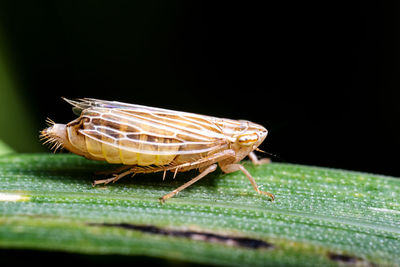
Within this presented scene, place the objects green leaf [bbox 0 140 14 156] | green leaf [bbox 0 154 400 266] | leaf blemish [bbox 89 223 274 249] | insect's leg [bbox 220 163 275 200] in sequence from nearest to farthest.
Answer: green leaf [bbox 0 154 400 266] → leaf blemish [bbox 89 223 274 249] → insect's leg [bbox 220 163 275 200] → green leaf [bbox 0 140 14 156]

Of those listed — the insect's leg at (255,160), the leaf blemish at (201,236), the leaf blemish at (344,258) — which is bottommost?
the leaf blemish at (344,258)

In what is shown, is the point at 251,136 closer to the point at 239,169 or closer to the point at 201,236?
the point at 239,169

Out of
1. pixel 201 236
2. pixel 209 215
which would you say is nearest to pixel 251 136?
pixel 209 215

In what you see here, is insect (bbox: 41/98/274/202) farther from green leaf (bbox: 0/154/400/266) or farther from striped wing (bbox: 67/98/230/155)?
green leaf (bbox: 0/154/400/266)

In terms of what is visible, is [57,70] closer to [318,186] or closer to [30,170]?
[30,170]

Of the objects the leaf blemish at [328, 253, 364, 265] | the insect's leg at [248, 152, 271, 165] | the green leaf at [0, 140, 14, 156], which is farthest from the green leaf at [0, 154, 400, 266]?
the green leaf at [0, 140, 14, 156]

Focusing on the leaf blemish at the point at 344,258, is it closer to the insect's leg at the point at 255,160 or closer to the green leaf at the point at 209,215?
the green leaf at the point at 209,215

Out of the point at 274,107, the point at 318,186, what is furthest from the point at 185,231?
the point at 274,107

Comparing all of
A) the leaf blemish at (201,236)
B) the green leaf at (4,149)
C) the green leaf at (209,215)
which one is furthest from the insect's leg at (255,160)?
the green leaf at (4,149)
